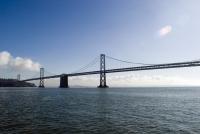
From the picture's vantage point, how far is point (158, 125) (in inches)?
781

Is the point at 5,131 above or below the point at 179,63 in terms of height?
below

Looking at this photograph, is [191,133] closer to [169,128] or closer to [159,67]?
[169,128]

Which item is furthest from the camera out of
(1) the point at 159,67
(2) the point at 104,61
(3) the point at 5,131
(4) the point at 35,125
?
(2) the point at 104,61

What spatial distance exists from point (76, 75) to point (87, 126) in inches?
4724

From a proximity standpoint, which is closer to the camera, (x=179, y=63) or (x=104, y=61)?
(x=179, y=63)

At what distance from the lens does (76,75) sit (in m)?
138

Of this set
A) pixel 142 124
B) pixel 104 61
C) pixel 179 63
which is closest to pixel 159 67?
pixel 179 63

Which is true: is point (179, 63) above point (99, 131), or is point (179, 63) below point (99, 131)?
above

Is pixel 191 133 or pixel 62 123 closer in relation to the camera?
pixel 191 133

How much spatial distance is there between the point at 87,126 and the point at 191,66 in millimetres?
80704

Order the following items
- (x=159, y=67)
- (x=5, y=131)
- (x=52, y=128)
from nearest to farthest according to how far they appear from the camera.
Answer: (x=5, y=131)
(x=52, y=128)
(x=159, y=67)

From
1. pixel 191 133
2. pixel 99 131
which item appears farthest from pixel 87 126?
pixel 191 133

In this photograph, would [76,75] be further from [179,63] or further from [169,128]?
[169,128]

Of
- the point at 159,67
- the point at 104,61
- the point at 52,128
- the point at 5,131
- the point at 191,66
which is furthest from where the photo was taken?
the point at 104,61
